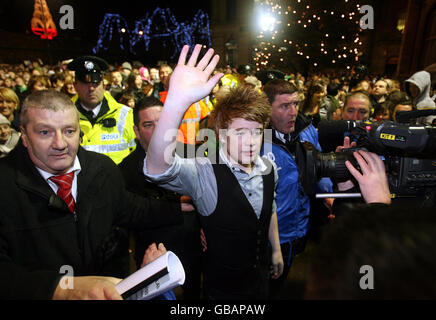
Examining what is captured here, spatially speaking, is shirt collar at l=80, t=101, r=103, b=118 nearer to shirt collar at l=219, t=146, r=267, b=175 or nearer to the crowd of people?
the crowd of people

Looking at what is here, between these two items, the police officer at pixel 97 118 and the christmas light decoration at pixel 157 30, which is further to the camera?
the christmas light decoration at pixel 157 30

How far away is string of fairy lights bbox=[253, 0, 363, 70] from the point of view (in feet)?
39.7

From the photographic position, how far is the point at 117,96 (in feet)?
16.9

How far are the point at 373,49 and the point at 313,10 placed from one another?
15.0m

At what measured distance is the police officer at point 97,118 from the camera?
2.80 metres

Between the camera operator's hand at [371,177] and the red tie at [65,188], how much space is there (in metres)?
1.45

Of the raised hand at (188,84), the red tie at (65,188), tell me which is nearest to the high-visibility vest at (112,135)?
the red tie at (65,188)

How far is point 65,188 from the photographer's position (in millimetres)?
1344

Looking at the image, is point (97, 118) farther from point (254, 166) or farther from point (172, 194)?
point (254, 166)

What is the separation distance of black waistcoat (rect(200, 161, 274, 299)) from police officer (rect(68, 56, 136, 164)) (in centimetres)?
173

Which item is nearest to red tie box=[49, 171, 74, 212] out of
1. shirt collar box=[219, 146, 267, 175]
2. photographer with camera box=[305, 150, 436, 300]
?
shirt collar box=[219, 146, 267, 175]

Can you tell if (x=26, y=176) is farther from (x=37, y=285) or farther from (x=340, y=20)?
(x=340, y=20)

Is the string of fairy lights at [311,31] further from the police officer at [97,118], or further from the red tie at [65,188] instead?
the red tie at [65,188]

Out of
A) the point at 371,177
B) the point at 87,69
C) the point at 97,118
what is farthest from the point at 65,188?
the point at 87,69
